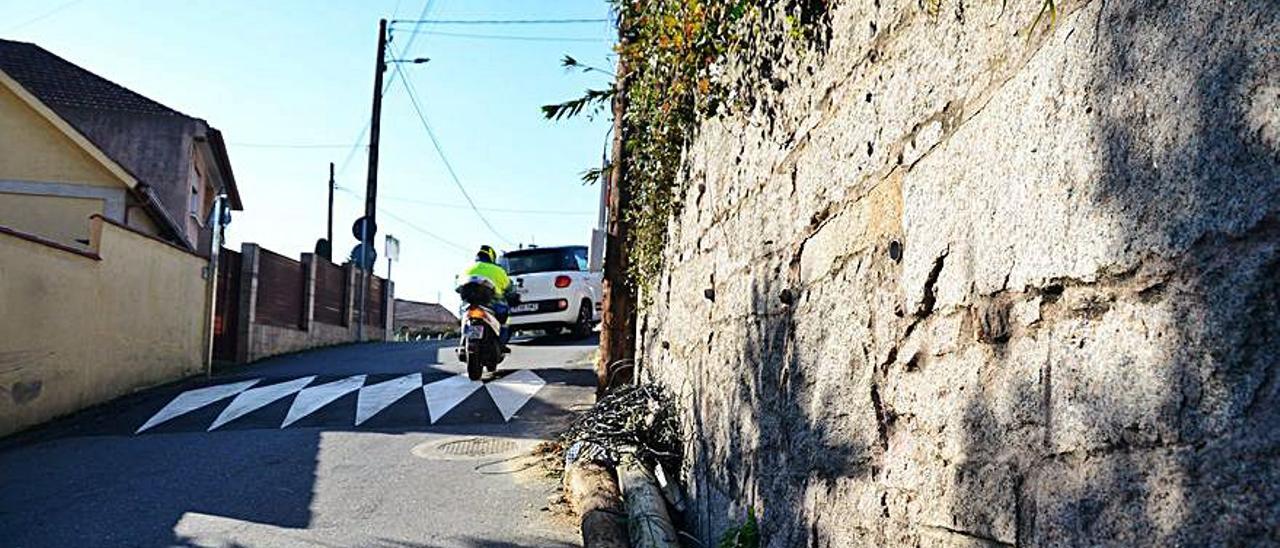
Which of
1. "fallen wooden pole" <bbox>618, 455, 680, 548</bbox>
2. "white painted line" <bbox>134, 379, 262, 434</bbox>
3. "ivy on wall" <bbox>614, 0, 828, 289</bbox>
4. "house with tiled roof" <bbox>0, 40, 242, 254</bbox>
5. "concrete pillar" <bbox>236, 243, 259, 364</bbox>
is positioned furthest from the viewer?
"house with tiled roof" <bbox>0, 40, 242, 254</bbox>

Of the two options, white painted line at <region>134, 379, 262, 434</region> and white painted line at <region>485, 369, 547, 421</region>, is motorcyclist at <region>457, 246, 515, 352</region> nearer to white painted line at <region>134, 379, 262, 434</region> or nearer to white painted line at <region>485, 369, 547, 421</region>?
white painted line at <region>485, 369, 547, 421</region>

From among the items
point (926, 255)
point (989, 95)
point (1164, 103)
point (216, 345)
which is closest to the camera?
point (1164, 103)

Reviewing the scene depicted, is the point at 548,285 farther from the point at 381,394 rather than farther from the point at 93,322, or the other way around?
the point at 93,322

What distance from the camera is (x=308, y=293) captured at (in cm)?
1894

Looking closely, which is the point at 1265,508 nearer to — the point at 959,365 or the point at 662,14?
the point at 959,365

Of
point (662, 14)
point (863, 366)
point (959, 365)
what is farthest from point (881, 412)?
point (662, 14)

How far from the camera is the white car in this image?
14914 mm

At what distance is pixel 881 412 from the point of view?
7.40 ft

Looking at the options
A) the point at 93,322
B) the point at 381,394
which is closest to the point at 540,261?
the point at 381,394

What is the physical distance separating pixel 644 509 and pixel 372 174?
21074 millimetres

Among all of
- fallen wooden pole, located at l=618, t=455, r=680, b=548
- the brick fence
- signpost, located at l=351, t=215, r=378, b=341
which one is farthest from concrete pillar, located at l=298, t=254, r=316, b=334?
fallen wooden pole, located at l=618, t=455, r=680, b=548

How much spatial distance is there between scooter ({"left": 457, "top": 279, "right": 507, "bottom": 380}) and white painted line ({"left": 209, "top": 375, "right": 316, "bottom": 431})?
191 centimetres

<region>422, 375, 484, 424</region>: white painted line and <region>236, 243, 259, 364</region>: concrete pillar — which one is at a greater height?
<region>236, 243, 259, 364</region>: concrete pillar

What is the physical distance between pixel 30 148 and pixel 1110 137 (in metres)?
18.8
